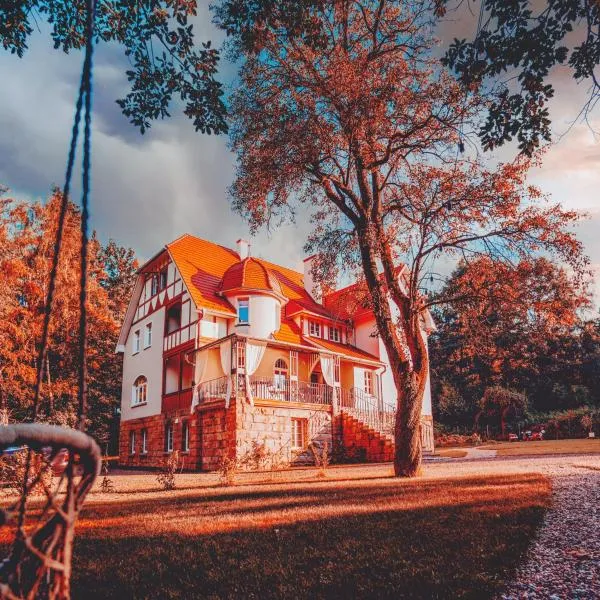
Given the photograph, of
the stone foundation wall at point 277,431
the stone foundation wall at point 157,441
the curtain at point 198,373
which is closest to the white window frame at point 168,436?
the stone foundation wall at point 157,441

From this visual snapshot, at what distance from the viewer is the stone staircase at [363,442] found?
64.5 ft

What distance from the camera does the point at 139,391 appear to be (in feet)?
85.1

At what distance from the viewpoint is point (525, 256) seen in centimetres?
1171

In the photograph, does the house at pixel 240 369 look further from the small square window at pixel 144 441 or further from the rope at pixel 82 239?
the rope at pixel 82 239

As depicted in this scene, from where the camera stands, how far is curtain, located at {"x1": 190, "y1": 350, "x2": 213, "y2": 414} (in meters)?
20.1

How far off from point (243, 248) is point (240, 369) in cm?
1005

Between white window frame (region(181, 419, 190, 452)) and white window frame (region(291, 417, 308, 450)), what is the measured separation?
14.3ft

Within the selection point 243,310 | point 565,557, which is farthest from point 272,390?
point 565,557

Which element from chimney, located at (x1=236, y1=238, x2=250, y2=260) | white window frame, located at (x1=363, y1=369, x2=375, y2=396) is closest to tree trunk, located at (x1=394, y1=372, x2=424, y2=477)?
white window frame, located at (x1=363, y1=369, x2=375, y2=396)

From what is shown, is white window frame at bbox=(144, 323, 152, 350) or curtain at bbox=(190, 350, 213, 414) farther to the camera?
white window frame at bbox=(144, 323, 152, 350)

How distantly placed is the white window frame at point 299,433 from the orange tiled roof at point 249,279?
617cm

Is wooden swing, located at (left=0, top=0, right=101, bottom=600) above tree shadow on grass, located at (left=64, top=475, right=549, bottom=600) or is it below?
above

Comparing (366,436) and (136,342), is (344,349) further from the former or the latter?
(136,342)

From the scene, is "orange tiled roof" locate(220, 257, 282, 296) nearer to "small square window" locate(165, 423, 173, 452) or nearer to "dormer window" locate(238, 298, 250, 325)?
"dormer window" locate(238, 298, 250, 325)
